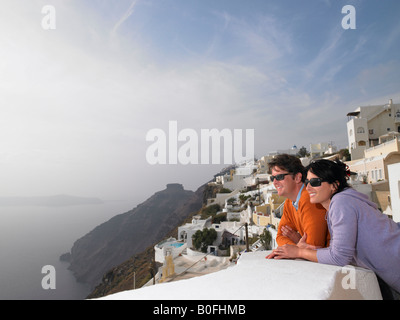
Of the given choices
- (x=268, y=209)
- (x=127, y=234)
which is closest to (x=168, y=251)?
(x=268, y=209)

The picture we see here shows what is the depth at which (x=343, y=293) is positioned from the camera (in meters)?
1.61

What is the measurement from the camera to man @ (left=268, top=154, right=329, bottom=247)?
252cm

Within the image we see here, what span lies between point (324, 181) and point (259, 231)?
905 inches

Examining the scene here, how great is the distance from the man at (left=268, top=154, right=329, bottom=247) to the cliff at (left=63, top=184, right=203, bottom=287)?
77.6 meters

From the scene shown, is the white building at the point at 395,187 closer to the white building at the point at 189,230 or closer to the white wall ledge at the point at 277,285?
the white wall ledge at the point at 277,285

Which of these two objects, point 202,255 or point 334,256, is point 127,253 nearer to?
point 202,255

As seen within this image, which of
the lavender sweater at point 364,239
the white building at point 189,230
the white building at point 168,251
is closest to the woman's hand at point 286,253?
the lavender sweater at point 364,239

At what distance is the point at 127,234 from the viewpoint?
3836 inches

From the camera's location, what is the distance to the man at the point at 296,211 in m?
2.52

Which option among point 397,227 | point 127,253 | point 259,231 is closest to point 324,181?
point 397,227

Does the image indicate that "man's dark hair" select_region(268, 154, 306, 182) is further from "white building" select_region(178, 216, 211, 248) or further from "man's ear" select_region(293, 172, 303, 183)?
"white building" select_region(178, 216, 211, 248)

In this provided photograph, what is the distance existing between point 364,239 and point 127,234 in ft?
342

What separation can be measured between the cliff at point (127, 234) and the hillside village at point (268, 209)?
46.7 meters
